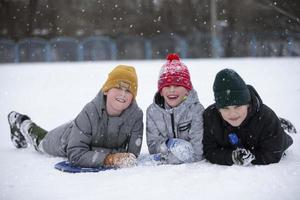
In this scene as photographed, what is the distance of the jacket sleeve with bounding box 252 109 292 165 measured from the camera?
2916 millimetres

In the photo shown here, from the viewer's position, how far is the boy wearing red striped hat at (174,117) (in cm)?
320

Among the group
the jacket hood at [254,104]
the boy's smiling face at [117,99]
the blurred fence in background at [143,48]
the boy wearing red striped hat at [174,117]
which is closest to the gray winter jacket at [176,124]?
the boy wearing red striped hat at [174,117]

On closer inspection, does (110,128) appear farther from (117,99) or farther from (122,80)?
(122,80)

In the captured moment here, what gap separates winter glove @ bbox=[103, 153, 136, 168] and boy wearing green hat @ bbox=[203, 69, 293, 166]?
594 millimetres

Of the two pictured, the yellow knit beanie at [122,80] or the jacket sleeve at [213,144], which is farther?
the yellow knit beanie at [122,80]

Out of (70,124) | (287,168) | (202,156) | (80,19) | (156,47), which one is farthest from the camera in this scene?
(80,19)

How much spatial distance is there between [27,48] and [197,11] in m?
11.2

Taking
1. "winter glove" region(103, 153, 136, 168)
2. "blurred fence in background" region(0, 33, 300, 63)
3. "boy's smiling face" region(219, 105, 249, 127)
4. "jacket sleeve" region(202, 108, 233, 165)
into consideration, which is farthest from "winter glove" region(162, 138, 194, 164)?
"blurred fence in background" region(0, 33, 300, 63)

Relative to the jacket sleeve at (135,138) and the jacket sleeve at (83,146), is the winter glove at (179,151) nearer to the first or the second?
the jacket sleeve at (135,138)

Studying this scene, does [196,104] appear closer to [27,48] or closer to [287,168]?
[287,168]

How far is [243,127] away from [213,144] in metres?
0.28

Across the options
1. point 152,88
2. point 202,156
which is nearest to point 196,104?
point 202,156

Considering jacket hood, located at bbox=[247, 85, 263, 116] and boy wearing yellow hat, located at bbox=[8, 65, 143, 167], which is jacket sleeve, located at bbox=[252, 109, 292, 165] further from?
boy wearing yellow hat, located at bbox=[8, 65, 143, 167]

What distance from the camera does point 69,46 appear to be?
21.2 meters
